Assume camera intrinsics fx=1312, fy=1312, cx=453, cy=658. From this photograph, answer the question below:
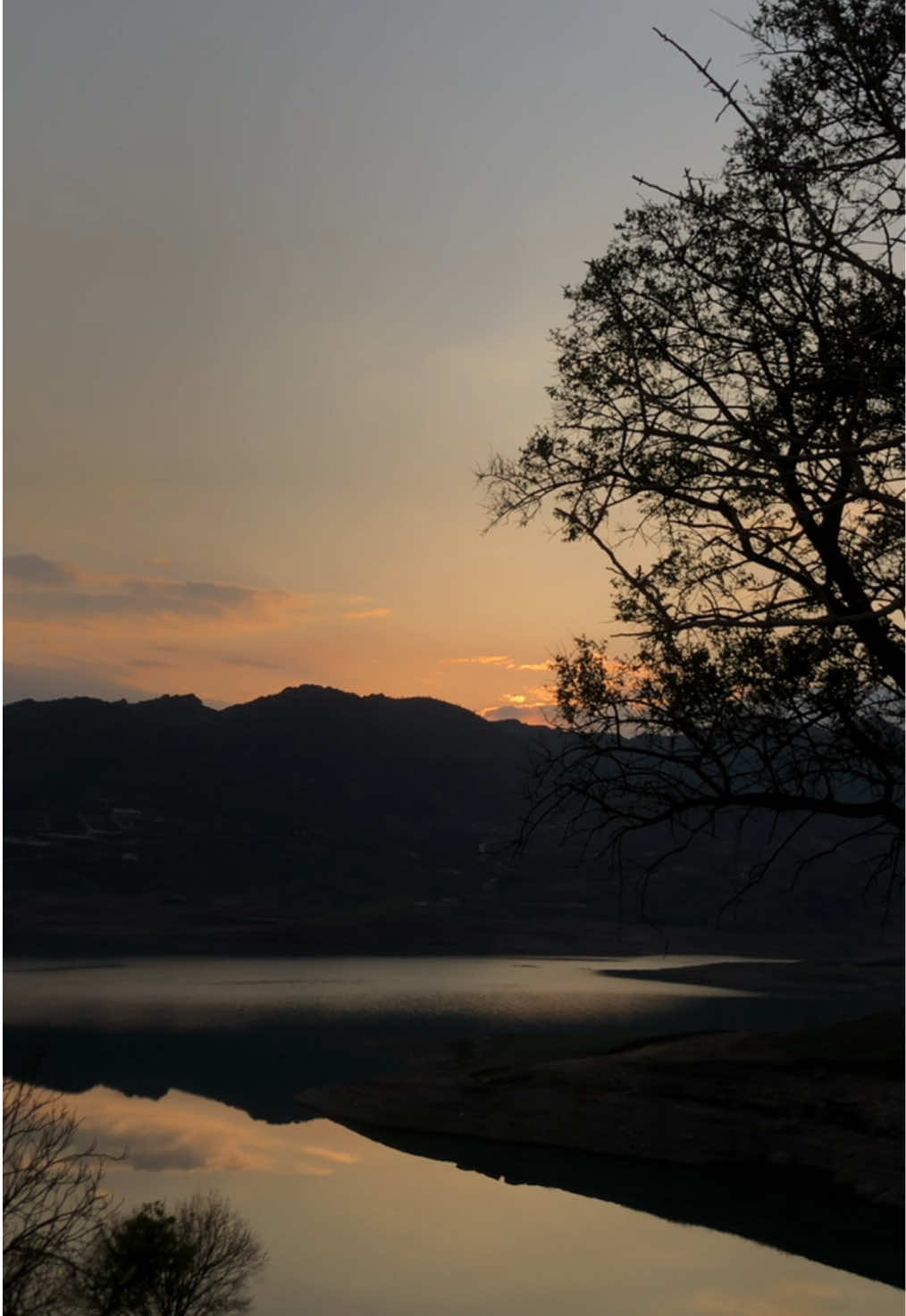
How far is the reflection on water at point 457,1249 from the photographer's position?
68.5 feet

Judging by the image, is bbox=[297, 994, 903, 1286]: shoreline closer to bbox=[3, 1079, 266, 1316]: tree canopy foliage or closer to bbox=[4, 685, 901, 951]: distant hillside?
bbox=[3, 1079, 266, 1316]: tree canopy foliage

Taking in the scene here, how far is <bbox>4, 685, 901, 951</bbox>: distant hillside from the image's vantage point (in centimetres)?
13425

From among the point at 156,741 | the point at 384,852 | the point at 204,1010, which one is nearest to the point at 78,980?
the point at 204,1010

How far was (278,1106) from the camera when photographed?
134ft

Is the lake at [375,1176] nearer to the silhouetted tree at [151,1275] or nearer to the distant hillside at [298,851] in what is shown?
the silhouetted tree at [151,1275]

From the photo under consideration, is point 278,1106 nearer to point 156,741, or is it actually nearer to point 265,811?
point 265,811

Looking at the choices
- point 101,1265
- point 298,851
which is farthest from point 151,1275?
point 298,851

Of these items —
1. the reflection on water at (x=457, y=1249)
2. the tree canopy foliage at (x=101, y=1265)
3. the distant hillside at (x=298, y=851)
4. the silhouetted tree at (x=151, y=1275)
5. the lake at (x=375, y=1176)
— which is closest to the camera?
the tree canopy foliage at (x=101, y=1265)

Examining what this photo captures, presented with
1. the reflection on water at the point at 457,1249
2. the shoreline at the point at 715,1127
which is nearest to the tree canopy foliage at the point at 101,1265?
the reflection on water at the point at 457,1249

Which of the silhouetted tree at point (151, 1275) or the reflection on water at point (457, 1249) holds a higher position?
the silhouetted tree at point (151, 1275)

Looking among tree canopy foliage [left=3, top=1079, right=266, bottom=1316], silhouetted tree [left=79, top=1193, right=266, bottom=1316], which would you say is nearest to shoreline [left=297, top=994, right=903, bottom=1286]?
tree canopy foliage [left=3, top=1079, right=266, bottom=1316]

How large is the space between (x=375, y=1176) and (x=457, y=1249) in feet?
20.3

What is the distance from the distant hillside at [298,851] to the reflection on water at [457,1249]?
3669 inches

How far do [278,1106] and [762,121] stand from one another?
35666mm
